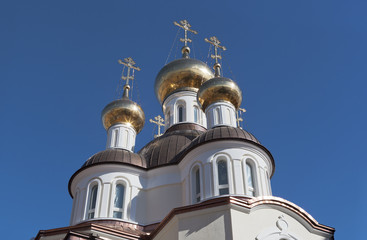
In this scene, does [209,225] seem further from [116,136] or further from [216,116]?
[116,136]

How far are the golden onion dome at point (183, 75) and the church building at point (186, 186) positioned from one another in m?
1.27

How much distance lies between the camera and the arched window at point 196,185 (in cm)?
1150

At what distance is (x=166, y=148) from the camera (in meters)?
13.9

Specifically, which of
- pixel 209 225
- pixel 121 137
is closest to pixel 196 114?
pixel 121 137

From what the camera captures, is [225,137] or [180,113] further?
[180,113]

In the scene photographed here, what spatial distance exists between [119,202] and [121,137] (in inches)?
119

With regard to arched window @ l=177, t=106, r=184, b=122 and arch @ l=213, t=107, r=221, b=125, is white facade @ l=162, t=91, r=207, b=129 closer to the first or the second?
arched window @ l=177, t=106, r=184, b=122

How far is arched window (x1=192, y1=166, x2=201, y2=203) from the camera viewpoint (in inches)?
453

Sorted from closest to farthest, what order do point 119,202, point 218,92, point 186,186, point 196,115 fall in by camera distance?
1. point 186,186
2. point 119,202
3. point 218,92
4. point 196,115

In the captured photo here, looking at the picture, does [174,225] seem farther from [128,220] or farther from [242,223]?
[128,220]

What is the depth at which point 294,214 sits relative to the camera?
32.8 feet

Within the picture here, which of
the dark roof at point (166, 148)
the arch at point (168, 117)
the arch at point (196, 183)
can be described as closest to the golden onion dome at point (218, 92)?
the dark roof at point (166, 148)

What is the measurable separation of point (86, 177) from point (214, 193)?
13.6 feet

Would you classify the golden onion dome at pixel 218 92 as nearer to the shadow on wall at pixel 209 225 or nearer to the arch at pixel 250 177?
the arch at pixel 250 177
